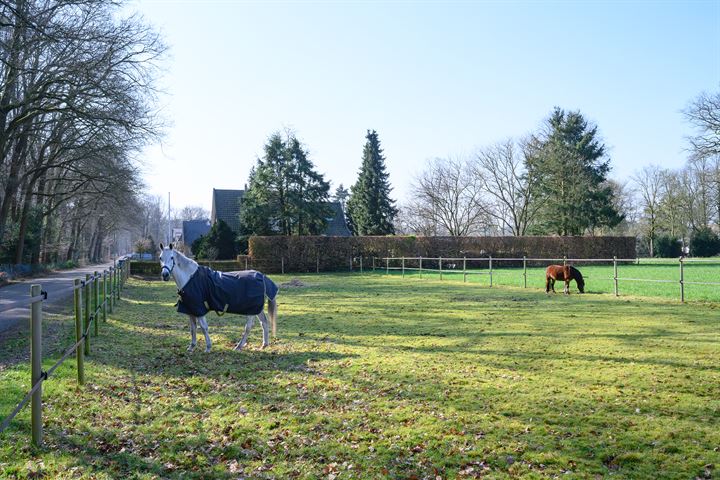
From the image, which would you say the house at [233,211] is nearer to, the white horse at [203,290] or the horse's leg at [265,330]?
the horse's leg at [265,330]

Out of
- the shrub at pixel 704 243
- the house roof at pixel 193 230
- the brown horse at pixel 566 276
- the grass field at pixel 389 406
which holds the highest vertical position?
the house roof at pixel 193 230

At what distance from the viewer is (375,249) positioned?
140ft

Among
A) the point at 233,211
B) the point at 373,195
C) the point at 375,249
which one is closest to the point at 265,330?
the point at 375,249

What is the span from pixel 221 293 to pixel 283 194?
37782 mm

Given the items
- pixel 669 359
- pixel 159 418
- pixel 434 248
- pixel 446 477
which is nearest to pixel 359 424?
pixel 446 477

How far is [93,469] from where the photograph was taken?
442cm

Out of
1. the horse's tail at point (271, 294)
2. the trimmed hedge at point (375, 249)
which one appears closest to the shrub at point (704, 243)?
the trimmed hedge at point (375, 249)

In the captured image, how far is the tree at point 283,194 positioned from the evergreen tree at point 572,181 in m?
20.7

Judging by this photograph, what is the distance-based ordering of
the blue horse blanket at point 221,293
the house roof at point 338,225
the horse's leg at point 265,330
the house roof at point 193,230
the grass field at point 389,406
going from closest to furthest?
1. the grass field at point 389,406
2. the blue horse blanket at point 221,293
3. the horse's leg at point 265,330
4. the house roof at point 338,225
5. the house roof at point 193,230

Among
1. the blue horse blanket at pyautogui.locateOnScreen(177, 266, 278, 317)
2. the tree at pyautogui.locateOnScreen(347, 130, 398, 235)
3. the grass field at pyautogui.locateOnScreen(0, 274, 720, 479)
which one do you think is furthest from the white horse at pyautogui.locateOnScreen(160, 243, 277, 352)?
the tree at pyautogui.locateOnScreen(347, 130, 398, 235)

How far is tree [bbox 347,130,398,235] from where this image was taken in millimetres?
54250

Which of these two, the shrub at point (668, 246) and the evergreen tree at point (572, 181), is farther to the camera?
the shrub at point (668, 246)

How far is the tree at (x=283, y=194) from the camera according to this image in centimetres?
4634

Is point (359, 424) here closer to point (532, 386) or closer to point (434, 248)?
point (532, 386)
